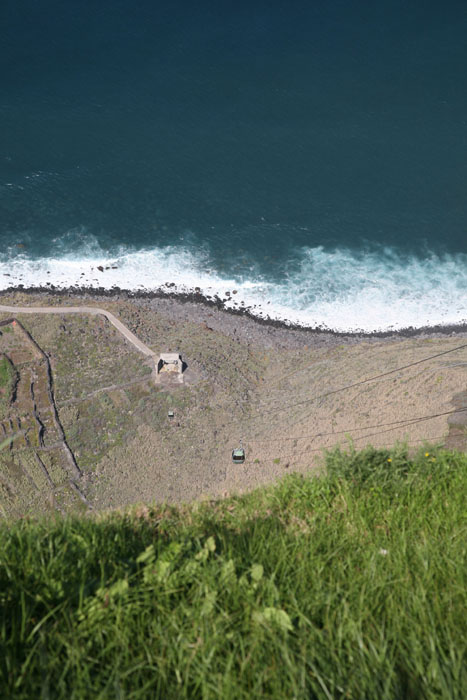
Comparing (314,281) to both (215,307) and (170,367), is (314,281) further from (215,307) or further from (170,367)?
(170,367)

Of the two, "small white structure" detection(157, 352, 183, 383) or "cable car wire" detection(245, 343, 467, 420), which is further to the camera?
"small white structure" detection(157, 352, 183, 383)

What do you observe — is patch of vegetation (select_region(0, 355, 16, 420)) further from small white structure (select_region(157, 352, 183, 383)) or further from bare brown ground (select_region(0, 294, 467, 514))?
small white structure (select_region(157, 352, 183, 383))

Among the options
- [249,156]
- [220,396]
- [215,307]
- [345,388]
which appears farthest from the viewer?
[249,156]

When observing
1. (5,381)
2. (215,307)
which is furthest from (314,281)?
(5,381)

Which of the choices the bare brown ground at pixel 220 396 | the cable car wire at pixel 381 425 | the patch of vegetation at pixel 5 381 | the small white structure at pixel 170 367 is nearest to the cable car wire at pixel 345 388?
the bare brown ground at pixel 220 396

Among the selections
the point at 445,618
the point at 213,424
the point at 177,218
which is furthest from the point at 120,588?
the point at 177,218

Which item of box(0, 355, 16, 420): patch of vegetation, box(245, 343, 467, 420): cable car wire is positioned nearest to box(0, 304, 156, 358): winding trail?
box(0, 355, 16, 420): patch of vegetation
